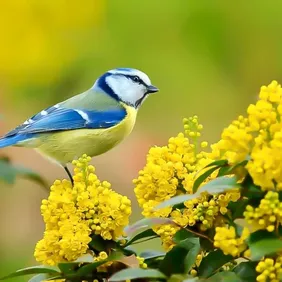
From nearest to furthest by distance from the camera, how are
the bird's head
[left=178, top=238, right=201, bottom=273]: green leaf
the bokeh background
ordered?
1. [left=178, top=238, right=201, bottom=273]: green leaf
2. the bird's head
3. the bokeh background

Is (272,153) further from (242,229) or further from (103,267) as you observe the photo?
(103,267)

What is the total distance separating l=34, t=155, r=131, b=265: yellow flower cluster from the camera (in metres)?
0.97

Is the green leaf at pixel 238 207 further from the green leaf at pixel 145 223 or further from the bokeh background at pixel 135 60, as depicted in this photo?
the bokeh background at pixel 135 60

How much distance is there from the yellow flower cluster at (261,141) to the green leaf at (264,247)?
54 mm

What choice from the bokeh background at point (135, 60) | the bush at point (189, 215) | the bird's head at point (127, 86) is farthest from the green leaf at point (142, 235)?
the bokeh background at point (135, 60)

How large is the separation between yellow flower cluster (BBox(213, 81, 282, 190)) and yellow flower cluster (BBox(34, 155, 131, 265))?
153 mm

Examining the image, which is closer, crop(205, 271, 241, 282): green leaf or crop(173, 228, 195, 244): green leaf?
crop(205, 271, 241, 282): green leaf

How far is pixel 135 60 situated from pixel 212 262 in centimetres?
226

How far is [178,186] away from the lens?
101 cm

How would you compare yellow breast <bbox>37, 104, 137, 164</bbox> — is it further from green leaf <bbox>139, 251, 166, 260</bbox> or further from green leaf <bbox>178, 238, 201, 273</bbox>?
green leaf <bbox>178, 238, 201, 273</bbox>

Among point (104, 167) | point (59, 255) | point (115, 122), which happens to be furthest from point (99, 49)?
point (59, 255)

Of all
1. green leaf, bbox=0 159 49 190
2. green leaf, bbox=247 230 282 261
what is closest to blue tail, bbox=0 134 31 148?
green leaf, bbox=0 159 49 190

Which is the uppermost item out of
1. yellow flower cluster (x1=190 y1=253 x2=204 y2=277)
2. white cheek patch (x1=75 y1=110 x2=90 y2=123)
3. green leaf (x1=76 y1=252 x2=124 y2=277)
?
white cheek patch (x1=75 y1=110 x2=90 y2=123)

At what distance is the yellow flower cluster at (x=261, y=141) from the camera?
85 cm
